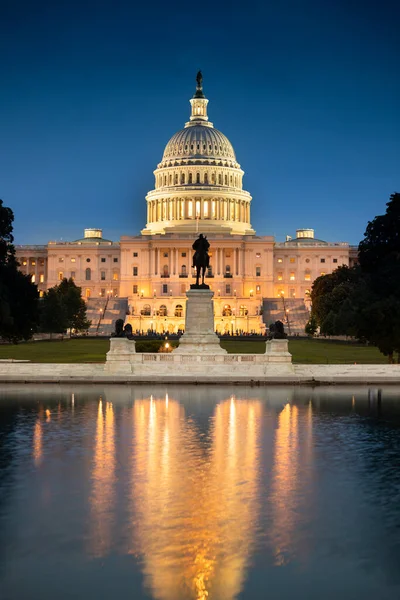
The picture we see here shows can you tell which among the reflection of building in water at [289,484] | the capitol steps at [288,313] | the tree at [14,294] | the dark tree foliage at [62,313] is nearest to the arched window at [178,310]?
the capitol steps at [288,313]

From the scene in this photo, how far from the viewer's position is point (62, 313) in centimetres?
10919

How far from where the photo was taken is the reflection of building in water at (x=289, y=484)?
53.4ft

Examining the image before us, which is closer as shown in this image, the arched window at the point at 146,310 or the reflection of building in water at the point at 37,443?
the reflection of building in water at the point at 37,443

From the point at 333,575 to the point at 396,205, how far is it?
4352cm

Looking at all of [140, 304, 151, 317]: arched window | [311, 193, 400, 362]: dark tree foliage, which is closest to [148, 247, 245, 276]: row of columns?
[140, 304, 151, 317]: arched window

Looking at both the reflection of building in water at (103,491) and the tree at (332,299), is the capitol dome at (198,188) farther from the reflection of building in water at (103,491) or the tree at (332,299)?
the reflection of building in water at (103,491)

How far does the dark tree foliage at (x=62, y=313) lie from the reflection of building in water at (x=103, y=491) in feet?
256

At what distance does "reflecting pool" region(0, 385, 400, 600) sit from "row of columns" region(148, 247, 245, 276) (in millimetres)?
142341

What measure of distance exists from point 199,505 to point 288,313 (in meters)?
140

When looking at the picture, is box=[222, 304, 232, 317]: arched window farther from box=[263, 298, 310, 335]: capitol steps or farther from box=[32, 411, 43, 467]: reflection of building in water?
box=[32, 411, 43, 467]: reflection of building in water

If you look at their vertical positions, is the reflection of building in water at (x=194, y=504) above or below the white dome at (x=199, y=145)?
below

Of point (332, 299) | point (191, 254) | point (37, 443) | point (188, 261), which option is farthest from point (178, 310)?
point (37, 443)

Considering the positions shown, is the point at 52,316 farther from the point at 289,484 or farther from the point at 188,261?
the point at 289,484

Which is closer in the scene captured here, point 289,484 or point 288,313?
point 289,484
